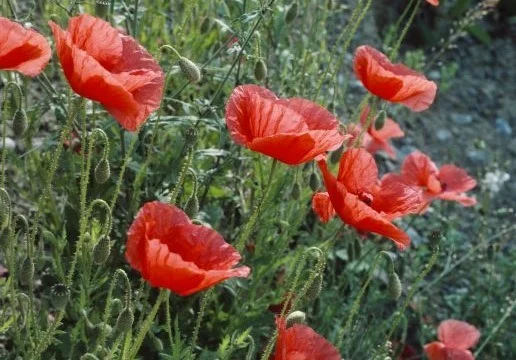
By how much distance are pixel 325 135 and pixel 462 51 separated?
13.3ft

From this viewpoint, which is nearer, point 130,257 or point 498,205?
point 130,257

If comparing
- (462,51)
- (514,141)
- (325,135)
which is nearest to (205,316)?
(325,135)

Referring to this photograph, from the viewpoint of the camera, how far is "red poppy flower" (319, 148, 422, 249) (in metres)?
2.09

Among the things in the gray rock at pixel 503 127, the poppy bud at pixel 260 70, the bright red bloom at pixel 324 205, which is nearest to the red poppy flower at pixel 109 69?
the bright red bloom at pixel 324 205

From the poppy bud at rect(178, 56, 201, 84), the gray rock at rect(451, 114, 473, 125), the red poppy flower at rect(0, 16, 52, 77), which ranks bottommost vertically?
the gray rock at rect(451, 114, 473, 125)

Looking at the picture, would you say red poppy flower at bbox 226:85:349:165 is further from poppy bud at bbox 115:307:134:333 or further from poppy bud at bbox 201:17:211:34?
poppy bud at bbox 201:17:211:34

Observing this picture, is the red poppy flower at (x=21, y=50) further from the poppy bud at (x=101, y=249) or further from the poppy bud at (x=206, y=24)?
the poppy bud at (x=206, y=24)

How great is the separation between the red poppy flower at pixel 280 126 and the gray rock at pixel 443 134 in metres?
2.94

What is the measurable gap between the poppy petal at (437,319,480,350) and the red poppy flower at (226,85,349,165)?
1.21 m

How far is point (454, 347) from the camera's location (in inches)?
124

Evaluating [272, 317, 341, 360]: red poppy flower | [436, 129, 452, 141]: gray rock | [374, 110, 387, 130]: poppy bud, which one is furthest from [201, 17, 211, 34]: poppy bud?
[436, 129, 452, 141]: gray rock

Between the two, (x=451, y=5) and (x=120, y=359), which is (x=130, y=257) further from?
(x=451, y=5)

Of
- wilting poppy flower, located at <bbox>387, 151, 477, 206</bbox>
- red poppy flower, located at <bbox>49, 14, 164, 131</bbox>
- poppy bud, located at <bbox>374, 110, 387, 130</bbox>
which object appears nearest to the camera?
red poppy flower, located at <bbox>49, 14, 164, 131</bbox>

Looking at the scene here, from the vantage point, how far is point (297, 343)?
2.02m
